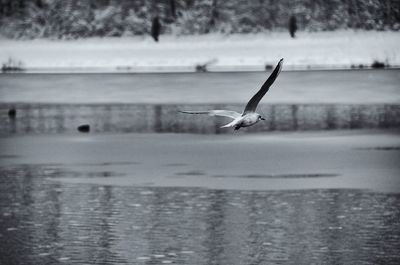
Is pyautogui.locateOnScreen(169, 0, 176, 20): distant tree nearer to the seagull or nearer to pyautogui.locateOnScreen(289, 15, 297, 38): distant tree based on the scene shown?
pyautogui.locateOnScreen(289, 15, 297, 38): distant tree

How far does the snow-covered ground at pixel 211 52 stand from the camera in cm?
7162

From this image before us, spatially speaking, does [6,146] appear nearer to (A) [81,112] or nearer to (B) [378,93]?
(A) [81,112]

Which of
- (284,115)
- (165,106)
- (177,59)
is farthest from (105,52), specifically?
(284,115)

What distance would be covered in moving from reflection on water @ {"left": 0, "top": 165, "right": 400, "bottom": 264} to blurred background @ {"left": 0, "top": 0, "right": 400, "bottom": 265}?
0.06 meters

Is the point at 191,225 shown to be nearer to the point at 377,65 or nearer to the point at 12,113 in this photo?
the point at 12,113

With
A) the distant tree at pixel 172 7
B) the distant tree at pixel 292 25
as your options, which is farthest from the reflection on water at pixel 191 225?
the distant tree at pixel 172 7

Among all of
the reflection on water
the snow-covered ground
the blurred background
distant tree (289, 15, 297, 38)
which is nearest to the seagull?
the reflection on water

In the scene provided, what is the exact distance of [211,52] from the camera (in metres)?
74.0

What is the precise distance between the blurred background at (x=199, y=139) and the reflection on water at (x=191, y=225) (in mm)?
56

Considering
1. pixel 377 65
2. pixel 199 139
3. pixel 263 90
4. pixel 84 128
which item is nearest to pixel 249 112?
pixel 263 90

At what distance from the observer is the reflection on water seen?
82.3ft

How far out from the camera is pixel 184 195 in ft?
102

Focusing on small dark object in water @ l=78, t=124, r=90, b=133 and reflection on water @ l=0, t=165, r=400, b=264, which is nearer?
reflection on water @ l=0, t=165, r=400, b=264

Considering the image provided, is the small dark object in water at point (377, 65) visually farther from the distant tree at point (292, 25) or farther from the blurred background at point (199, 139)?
the distant tree at point (292, 25)
